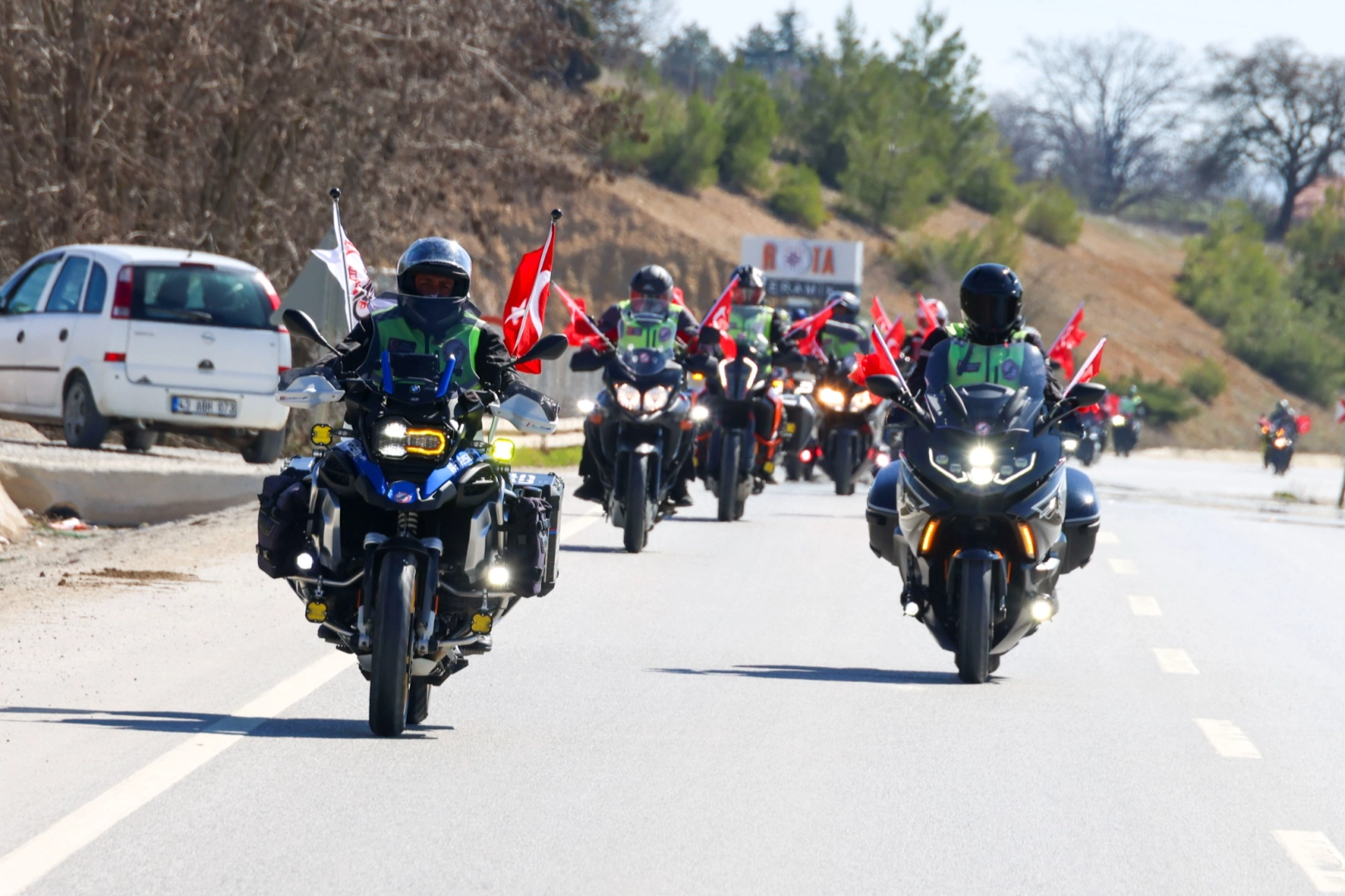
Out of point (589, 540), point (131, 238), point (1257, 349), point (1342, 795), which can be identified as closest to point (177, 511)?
point (589, 540)

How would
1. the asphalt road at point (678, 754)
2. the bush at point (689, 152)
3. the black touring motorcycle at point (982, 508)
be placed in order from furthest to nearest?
the bush at point (689, 152), the black touring motorcycle at point (982, 508), the asphalt road at point (678, 754)

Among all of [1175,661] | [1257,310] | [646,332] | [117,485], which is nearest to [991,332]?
[1175,661]

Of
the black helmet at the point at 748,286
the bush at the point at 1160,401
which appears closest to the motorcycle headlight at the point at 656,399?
the black helmet at the point at 748,286

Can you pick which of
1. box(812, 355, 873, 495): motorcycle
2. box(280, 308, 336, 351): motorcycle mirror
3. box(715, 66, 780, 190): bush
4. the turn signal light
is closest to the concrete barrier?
box(812, 355, 873, 495): motorcycle

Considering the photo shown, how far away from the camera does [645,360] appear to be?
15836 mm

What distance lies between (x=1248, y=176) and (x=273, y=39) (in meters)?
95.6

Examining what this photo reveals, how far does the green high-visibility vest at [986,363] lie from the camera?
1027cm

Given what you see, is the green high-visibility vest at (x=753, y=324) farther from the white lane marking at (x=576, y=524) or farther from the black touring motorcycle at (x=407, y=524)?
the black touring motorcycle at (x=407, y=524)

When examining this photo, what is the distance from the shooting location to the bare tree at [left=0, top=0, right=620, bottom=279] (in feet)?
81.7

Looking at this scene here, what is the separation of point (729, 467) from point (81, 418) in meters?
5.87

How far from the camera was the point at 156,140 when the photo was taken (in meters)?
26.8

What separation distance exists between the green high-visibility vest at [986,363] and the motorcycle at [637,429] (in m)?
5.26

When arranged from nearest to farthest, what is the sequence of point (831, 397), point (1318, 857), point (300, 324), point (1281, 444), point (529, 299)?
point (1318, 857) < point (300, 324) < point (529, 299) < point (831, 397) < point (1281, 444)

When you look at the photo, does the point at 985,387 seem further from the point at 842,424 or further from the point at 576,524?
the point at 842,424
